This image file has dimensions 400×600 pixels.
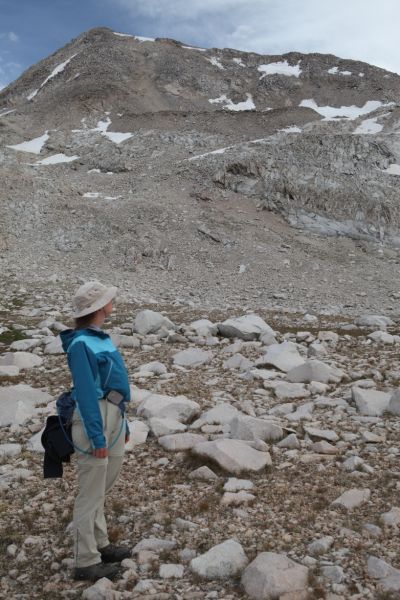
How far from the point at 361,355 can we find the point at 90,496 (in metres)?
9.17

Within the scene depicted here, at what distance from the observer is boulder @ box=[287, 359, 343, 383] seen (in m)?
9.79

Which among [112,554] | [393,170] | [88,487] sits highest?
[393,170]

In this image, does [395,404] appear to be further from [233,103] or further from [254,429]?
[233,103]

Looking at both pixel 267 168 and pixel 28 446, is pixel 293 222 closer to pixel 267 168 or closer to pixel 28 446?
pixel 267 168

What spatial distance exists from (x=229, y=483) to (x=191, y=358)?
5779mm

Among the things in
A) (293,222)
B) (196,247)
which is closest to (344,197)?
(293,222)

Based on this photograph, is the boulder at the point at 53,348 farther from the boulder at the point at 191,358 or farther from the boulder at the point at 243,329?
the boulder at the point at 243,329

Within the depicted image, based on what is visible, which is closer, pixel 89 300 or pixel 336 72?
pixel 89 300

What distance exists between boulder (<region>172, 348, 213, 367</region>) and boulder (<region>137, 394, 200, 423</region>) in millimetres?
2859

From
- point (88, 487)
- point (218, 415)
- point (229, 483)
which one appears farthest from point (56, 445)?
point (218, 415)

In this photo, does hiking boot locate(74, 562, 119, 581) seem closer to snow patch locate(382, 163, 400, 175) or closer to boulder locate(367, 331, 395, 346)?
boulder locate(367, 331, 395, 346)

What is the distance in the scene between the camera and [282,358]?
435 inches

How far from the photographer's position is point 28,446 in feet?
23.6

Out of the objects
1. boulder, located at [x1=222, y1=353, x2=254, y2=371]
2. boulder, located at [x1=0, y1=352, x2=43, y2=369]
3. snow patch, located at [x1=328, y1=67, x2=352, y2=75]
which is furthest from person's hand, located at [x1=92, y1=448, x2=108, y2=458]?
snow patch, located at [x1=328, y1=67, x2=352, y2=75]
